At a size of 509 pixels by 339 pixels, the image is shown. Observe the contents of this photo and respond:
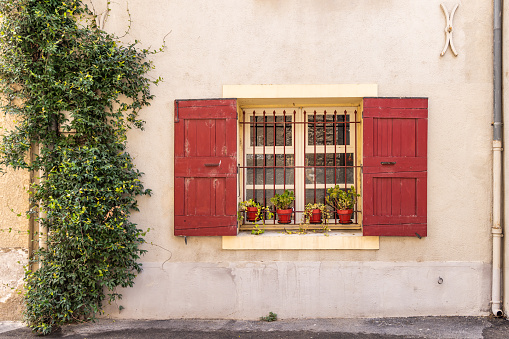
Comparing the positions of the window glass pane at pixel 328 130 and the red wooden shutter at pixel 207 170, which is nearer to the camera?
the red wooden shutter at pixel 207 170

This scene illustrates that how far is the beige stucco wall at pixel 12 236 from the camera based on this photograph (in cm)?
423

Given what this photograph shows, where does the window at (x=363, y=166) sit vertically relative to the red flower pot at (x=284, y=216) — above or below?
above

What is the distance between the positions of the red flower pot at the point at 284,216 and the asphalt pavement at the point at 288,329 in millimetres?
1148

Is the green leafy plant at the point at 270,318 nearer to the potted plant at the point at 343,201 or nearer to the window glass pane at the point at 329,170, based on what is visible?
the potted plant at the point at 343,201

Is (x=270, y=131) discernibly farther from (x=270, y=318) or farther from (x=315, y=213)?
(x=270, y=318)

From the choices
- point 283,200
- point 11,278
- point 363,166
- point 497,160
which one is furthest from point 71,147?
point 497,160

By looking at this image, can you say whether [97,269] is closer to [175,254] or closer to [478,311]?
[175,254]

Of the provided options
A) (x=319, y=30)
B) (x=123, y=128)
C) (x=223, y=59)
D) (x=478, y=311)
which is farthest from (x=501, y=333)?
(x=123, y=128)

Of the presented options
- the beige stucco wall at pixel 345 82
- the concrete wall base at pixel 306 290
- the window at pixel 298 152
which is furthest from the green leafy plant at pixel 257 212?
the concrete wall base at pixel 306 290

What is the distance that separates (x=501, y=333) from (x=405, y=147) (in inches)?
86.3

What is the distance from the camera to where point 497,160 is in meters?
4.19

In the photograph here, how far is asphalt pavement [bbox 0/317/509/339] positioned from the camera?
3.83 meters

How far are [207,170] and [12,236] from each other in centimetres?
241

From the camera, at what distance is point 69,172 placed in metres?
3.88
